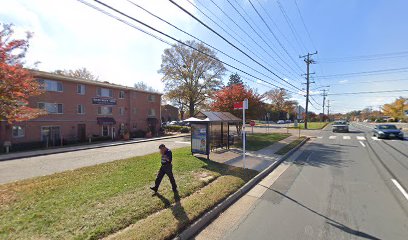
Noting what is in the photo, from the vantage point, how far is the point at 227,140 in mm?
14992

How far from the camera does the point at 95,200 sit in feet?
18.1

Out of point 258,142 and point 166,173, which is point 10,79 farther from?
point 258,142

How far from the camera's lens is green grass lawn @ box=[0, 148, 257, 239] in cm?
415

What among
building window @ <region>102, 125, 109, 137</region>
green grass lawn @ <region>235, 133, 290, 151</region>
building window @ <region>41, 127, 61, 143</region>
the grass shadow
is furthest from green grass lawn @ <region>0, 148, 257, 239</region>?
building window @ <region>102, 125, 109, 137</region>

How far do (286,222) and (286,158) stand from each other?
786cm

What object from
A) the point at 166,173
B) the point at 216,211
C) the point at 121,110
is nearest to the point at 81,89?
the point at 121,110

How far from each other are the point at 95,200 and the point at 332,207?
5.87 m

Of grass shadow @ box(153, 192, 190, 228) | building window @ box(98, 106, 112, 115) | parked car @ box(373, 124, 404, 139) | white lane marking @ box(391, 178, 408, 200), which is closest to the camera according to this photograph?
grass shadow @ box(153, 192, 190, 228)

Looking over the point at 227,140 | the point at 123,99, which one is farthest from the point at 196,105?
the point at 227,140

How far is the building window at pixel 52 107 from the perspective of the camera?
20.5m

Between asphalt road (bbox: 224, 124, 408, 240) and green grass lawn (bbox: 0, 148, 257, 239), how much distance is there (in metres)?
1.22

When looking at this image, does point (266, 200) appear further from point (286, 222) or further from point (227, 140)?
point (227, 140)

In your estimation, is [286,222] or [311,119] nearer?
[286,222]

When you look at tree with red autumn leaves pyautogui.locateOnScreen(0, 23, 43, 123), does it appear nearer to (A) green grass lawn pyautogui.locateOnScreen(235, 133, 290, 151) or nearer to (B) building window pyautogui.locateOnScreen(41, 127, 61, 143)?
(A) green grass lawn pyautogui.locateOnScreen(235, 133, 290, 151)
